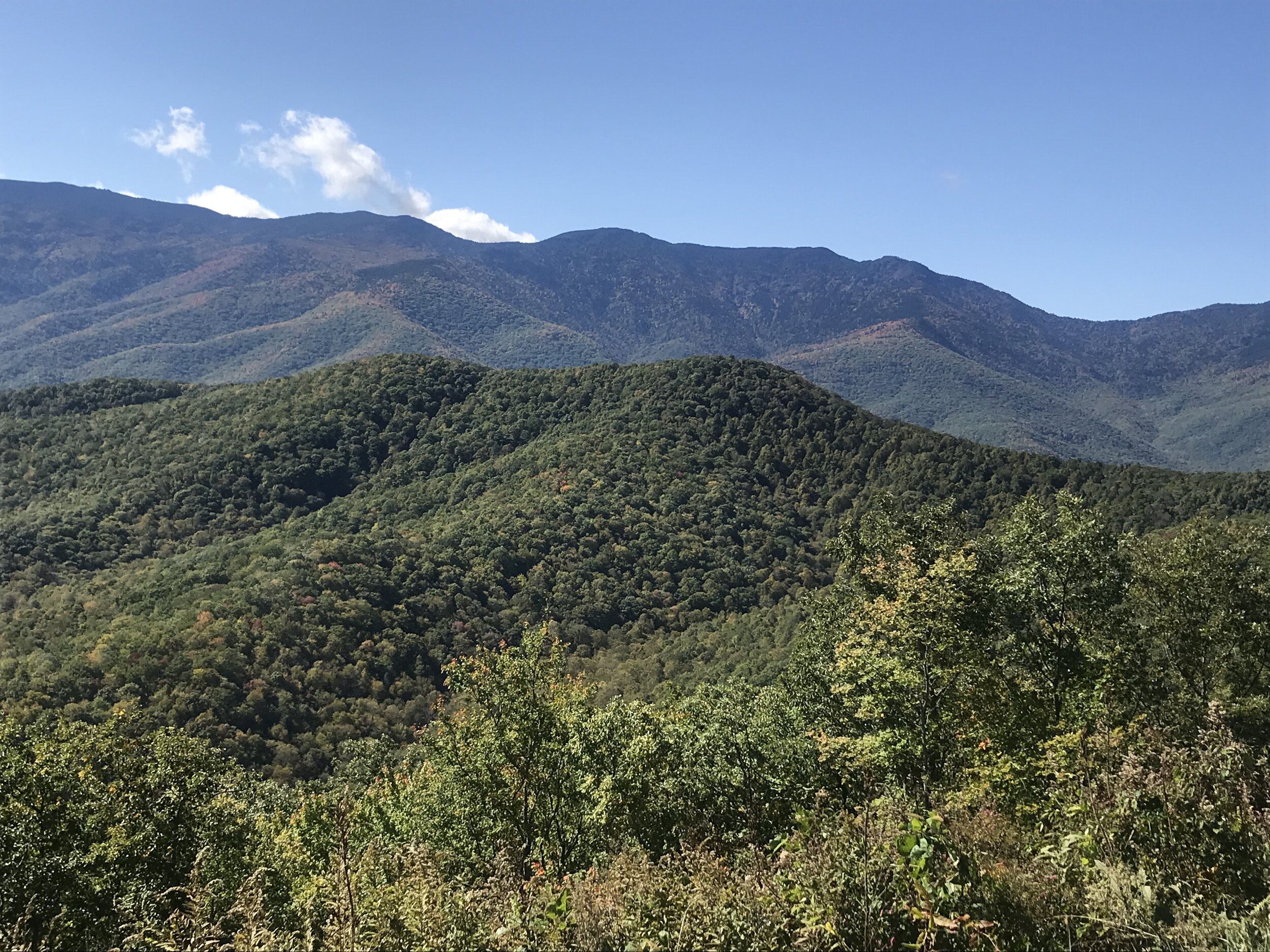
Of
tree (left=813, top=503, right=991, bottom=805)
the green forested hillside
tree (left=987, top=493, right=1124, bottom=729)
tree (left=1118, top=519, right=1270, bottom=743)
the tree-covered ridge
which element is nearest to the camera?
the tree-covered ridge

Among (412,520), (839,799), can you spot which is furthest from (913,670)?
(412,520)

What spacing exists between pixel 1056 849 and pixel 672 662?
278 ft

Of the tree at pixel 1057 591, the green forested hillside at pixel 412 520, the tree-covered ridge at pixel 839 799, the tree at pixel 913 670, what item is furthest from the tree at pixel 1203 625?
the green forested hillside at pixel 412 520

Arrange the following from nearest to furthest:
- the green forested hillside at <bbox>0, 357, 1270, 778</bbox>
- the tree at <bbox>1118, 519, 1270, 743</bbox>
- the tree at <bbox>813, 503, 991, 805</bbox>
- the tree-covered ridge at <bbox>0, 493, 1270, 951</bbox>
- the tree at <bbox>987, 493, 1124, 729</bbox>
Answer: the tree-covered ridge at <bbox>0, 493, 1270, 951</bbox> → the tree at <bbox>813, 503, 991, 805</bbox> → the tree at <bbox>987, 493, 1124, 729</bbox> → the tree at <bbox>1118, 519, 1270, 743</bbox> → the green forested hillside at <bbox>0, 357, 1270, 778</bbox>

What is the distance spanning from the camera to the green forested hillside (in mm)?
71562

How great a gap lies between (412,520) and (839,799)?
11916 centimetres

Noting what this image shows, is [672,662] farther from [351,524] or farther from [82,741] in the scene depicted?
[82,741]

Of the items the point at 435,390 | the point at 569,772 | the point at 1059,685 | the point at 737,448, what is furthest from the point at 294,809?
the point at 435,390

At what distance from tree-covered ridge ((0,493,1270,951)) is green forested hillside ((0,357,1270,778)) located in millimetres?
49944

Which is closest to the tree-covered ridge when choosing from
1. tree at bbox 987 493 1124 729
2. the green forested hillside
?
tree at bbox 987 493 1124 729

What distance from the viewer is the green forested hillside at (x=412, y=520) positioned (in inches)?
2817

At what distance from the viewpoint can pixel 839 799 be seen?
16.5 metres

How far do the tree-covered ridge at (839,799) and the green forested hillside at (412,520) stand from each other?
1966 inches

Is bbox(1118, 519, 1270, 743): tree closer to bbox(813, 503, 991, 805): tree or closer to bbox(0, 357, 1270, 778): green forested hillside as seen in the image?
bbox(813, 503, 991, 805): tree
